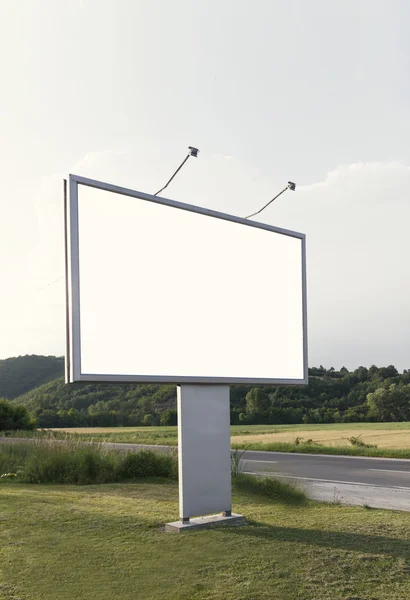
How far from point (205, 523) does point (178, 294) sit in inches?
104

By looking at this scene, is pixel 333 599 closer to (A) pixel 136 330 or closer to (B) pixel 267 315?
(A) pixel 136 330

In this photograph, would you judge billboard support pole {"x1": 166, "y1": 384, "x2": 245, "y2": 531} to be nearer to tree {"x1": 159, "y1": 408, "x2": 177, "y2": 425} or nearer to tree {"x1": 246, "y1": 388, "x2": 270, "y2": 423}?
tree {"x1": 159, "y1": 408, "x2": 177, "y2": 425}

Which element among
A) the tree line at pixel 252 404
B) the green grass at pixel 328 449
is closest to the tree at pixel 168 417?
the tree line at pixel 252 404

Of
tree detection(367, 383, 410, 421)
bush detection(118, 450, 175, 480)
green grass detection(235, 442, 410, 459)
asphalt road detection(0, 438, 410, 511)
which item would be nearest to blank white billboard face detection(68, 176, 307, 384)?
asphalt road detection(0, 438, 410, 511)

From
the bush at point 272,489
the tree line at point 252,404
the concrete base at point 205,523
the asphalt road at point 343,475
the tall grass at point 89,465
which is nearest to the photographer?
the concrete base at point 205,523

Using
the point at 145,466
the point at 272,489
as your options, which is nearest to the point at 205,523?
the point at 272,489

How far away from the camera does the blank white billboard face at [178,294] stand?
22.4ft

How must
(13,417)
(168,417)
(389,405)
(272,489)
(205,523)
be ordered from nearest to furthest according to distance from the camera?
(205,523) → (272,489) → (13,417) → (168,417) → (389,405)

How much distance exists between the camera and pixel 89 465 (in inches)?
462

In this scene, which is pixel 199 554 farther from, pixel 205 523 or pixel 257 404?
pixel 257 404

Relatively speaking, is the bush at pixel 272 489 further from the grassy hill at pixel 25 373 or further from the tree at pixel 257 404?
the grassy hill at pixel 25 373

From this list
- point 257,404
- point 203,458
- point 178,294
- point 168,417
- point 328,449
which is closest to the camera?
point 203,458

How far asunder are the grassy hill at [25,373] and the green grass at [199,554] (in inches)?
2491

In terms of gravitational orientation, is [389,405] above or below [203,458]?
below
